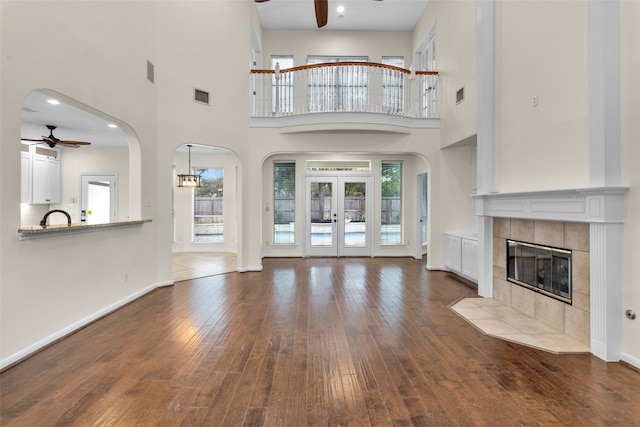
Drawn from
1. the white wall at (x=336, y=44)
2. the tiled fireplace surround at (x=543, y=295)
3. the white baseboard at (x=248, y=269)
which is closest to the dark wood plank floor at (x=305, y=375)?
the tiled fireplace surround at (x=543, y=295)

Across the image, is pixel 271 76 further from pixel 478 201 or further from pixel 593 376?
pixel 593 376

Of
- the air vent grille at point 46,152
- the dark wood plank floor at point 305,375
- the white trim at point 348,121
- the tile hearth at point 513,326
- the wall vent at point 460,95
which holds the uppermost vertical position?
the wall vent at point 460,95

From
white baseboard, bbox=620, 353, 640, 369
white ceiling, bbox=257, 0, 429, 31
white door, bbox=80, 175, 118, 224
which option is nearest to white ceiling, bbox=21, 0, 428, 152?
white ceiling, bbox=257, 0, 429, 31

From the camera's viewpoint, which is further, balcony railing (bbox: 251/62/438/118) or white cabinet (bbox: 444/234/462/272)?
balcony railing (bbox: 251/62/438/118)

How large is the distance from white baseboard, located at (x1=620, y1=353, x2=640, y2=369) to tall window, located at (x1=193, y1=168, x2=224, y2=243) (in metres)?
8.61

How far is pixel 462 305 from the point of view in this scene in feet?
14.6

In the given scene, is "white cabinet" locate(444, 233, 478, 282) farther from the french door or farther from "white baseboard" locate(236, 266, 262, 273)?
"white baseboard" locate(236, 266, 262, 273)

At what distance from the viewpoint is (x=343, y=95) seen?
266 inches

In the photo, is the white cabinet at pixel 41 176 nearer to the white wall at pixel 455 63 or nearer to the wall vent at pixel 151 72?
the wall vent at pixel 151 72

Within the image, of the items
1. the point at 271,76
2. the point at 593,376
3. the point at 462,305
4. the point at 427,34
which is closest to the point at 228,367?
the point at 593,376

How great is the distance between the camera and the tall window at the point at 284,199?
8.62 m

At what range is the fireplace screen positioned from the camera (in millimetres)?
3477

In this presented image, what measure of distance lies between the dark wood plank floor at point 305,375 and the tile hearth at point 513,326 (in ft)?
0.54

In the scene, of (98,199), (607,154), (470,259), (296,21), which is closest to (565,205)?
(607,154)
